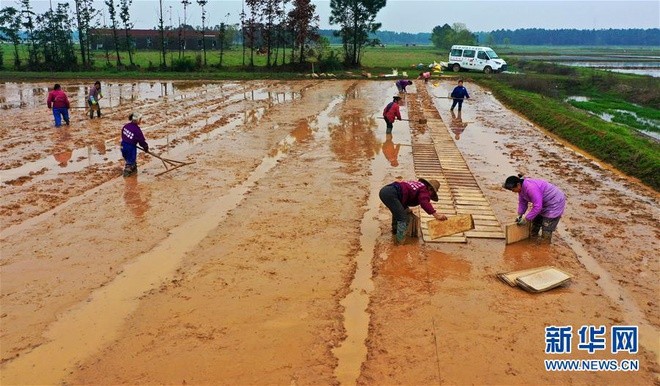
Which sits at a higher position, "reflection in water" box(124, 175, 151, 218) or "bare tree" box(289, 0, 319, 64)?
"bare tree" box(289, 0, 319, 64)

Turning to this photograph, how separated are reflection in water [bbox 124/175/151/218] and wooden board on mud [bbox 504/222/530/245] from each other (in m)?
5.35

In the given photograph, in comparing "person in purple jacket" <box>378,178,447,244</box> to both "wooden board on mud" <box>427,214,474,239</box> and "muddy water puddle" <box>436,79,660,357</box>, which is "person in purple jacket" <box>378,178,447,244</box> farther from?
"muddy water puddle" <box>436,79,660,357</box>

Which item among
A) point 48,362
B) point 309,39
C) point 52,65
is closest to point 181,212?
point 48,362

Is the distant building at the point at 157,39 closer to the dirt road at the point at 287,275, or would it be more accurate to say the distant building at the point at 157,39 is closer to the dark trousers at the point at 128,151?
the dark trousers at the point at 128,151

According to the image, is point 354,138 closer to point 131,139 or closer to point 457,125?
point 457,125

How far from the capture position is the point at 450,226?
265 inches

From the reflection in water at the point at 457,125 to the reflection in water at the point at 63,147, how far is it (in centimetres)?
980

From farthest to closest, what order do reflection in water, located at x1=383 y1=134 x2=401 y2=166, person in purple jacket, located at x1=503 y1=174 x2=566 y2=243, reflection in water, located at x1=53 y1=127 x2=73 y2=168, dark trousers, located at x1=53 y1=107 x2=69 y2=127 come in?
1. dark trousers, located at x1=53 y1=107 x2=69 y2=127
2. reflection in water, located at x1=383 y1=134 x2=401 y2=166
3. reflection in water, located at x1=53 y1=127 x2=73 y2=168
4. person in purple jacket, located at x1=503 y1=174 x2=566 y2=243

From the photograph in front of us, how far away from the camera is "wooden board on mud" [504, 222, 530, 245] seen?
6767 millimetres

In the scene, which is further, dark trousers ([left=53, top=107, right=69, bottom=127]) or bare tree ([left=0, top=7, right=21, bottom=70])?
bare tree ([left=0, top=7, right=21, bottom=70])

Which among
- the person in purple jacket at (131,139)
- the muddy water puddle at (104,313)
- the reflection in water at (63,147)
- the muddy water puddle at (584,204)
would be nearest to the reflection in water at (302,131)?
the muddy water puddle at (584,204)

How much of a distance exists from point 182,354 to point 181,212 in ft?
12.8

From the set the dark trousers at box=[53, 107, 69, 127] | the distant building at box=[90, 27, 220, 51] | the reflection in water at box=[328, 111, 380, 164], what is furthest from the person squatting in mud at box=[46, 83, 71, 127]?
the distant building at box=[90, 27, 220, 51]

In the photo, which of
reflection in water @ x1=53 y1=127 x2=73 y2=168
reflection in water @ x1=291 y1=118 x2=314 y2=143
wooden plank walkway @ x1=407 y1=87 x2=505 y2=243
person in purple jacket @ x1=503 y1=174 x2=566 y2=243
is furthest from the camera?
reflection in water @ x1=291 y1=118 x2=314 y2=143
